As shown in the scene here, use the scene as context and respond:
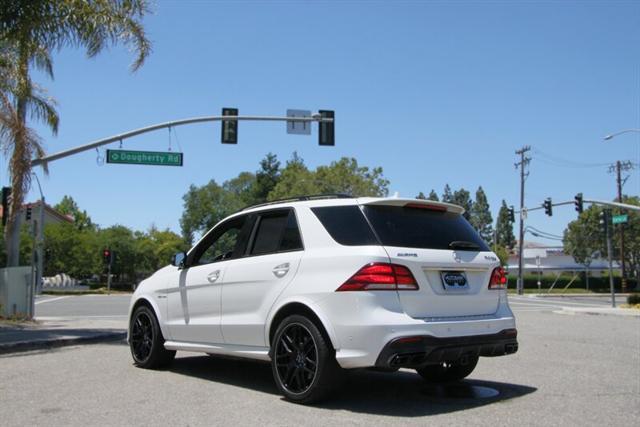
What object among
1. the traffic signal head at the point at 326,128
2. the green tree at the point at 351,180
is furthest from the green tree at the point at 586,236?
the traffic signal head at the point at 326,128

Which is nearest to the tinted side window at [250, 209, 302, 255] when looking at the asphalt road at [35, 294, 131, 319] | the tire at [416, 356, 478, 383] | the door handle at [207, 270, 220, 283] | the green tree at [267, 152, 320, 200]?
the door handle at [207, 270, 220, 283]

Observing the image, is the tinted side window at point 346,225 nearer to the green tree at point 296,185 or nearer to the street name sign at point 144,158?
the street name sign at point 144,158

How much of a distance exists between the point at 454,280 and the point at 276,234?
187cm

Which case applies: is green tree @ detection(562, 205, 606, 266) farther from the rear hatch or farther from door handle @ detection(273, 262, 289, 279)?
door handle @ detection(273, 262, 289, 279)

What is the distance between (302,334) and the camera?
5.69 m

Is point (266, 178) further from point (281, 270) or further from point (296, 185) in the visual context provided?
point (281, 270)

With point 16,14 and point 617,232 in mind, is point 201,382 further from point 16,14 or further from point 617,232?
point 617,232

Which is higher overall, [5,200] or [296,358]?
[5,200]

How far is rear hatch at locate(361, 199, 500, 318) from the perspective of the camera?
5.49 m

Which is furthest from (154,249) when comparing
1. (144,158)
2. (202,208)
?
(144,158)

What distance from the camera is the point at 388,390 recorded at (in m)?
6.42

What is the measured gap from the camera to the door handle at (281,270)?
6.02 metres

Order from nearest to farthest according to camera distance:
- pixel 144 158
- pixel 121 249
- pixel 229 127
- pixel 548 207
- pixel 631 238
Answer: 1. pixel 144 158
2. pixel 229 127
3. pixel 548 207
4. pixel 121 249
5. pixel 631 238

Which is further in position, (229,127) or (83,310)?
(83,310)
